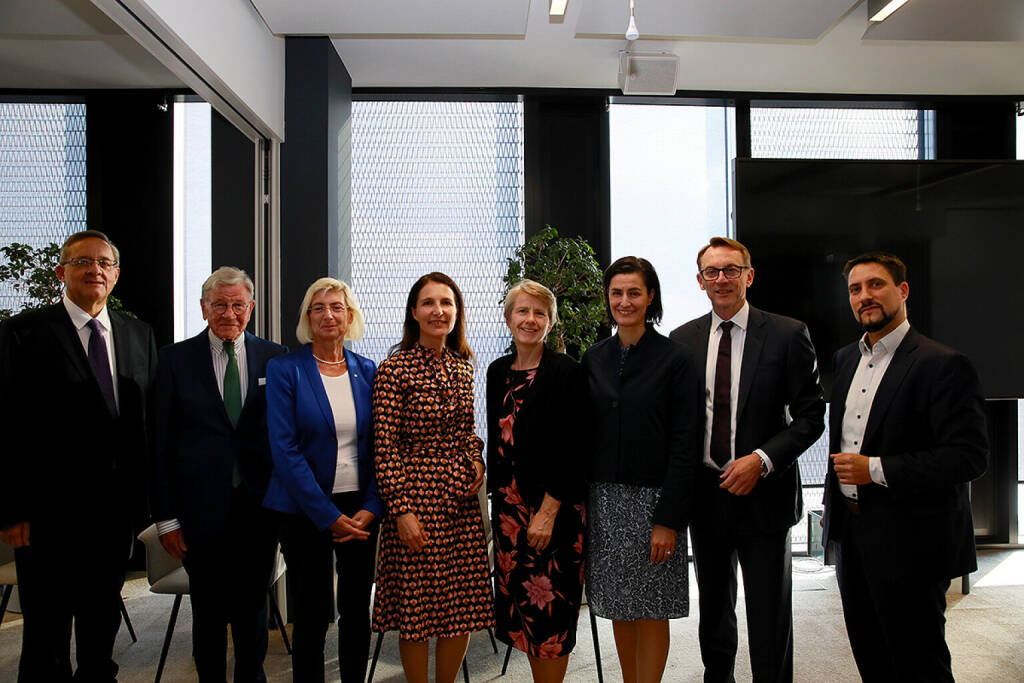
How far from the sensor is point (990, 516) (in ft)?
16.3

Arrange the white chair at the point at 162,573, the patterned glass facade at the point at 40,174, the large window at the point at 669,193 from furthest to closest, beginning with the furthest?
1. the large window at the point at 669,193
2. the white chair at the point at 162,573
3. the patterned glass facade at the point at 40,174

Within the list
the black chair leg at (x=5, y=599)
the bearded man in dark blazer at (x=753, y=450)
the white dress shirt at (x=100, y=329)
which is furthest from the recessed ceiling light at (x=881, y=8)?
the black chair leg at (x=5, y=599)

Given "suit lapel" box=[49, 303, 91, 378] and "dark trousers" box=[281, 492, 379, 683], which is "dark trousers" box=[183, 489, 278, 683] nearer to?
"dark trousers" box=[281, 492, 379, 683]

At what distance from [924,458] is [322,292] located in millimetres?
2160

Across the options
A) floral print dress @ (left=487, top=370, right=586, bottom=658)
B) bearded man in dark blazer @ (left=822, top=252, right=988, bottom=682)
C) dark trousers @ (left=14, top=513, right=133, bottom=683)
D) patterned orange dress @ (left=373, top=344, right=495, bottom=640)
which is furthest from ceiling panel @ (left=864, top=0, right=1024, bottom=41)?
dark trousers @ (left=14, top=513, right=133, bottom=683)

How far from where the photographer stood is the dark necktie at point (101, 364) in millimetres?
2383

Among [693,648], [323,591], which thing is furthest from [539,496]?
[693,648]

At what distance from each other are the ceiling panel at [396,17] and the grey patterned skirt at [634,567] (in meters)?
2.38

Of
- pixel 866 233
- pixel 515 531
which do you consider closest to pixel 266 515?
pixel 515 531

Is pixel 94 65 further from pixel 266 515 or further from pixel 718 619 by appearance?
pixel 718 619

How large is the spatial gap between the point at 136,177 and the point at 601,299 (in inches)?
92.4

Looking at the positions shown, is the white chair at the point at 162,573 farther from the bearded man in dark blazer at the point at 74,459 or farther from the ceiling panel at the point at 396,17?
the ceiling panel at the point at 396,17

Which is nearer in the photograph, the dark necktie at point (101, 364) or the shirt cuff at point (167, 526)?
the dark necktie at point (101, 364)

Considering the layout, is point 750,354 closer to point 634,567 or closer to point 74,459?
point 634,567
